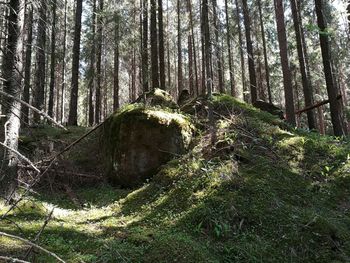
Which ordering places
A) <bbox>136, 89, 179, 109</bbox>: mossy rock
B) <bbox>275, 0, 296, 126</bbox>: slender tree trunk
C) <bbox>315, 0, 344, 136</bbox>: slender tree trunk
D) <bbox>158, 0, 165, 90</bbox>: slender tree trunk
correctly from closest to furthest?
<bbox>136, 89, 179, 109</bbox>: mossy rock → <bbox>315, 0, 344, 136</bbox>: slender tree trunk → <bbox>275, 0, 296, 126</bbox>: slender tree trunk → <bbox>158, 0, 165, 90</bbox>: slender tree trunk

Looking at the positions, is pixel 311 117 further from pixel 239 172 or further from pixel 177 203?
pixel 177 203

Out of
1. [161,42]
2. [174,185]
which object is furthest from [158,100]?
[161,42]

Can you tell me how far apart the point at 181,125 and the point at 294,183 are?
11.4ft

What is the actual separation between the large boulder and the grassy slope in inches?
18.0

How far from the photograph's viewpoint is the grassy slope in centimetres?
595

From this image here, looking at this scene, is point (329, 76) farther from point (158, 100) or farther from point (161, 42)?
point (161, 42)

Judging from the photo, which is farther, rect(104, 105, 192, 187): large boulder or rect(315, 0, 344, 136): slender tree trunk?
rect(315, 0, 344, 136): slender tree trunk

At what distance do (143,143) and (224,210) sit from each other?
361 centimetres

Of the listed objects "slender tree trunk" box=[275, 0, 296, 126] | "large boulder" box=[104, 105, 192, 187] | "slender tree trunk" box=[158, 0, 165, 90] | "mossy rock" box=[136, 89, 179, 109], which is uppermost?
"slender tree trunk" box=[158, 0, 165, 90]

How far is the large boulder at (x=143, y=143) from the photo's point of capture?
9.68m

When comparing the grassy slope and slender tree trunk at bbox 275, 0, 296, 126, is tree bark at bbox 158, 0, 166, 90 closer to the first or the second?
slender tree trunk at bbox 275, 0, 296, 126

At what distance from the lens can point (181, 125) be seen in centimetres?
1003

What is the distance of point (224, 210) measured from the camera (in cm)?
689

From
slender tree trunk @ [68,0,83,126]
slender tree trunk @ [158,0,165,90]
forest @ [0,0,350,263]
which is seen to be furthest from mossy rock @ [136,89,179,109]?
slender tree trunk @ [158,0,165,90]
